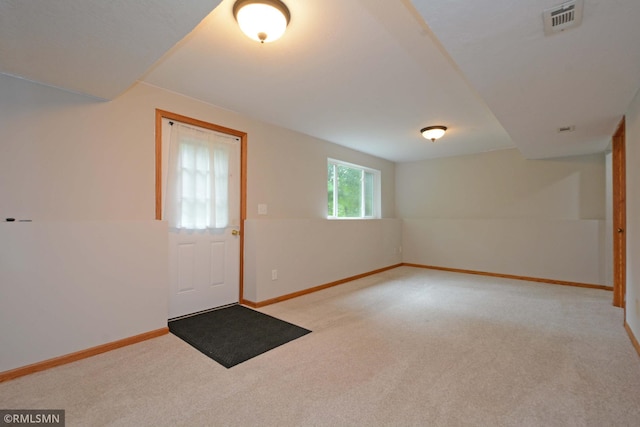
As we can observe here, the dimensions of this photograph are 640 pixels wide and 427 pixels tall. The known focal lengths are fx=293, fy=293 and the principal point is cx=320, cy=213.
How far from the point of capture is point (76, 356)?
227 cm

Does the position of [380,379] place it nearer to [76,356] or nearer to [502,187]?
[76,356]

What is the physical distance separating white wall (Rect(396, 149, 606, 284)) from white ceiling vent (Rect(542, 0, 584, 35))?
14.1 ft

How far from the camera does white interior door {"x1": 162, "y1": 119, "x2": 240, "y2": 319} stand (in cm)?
313

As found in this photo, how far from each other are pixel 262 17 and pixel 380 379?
7.95 ft

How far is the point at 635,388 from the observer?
1.87m

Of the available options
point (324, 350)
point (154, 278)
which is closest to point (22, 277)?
point (154, 278)

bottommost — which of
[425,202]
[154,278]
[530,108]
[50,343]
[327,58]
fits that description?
[50,343]

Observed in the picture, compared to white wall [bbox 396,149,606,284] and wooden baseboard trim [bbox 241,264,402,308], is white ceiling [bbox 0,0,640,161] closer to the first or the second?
white wall [bbox 396,149,606,284]

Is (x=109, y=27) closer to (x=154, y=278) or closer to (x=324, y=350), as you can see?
(x=154, y=278)

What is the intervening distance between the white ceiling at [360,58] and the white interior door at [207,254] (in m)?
0.71

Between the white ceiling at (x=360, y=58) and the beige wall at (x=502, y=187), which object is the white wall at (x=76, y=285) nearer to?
the white ceiling at (x=360, y=58)

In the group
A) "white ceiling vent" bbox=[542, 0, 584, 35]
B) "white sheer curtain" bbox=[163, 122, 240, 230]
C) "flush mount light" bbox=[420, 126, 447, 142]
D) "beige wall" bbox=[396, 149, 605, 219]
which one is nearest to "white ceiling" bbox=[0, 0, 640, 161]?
"white ceiling vent" bbox=[542, 0, 584, 35]

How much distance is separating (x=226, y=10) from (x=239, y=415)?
2387 millimetres

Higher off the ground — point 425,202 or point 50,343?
point 425,202
